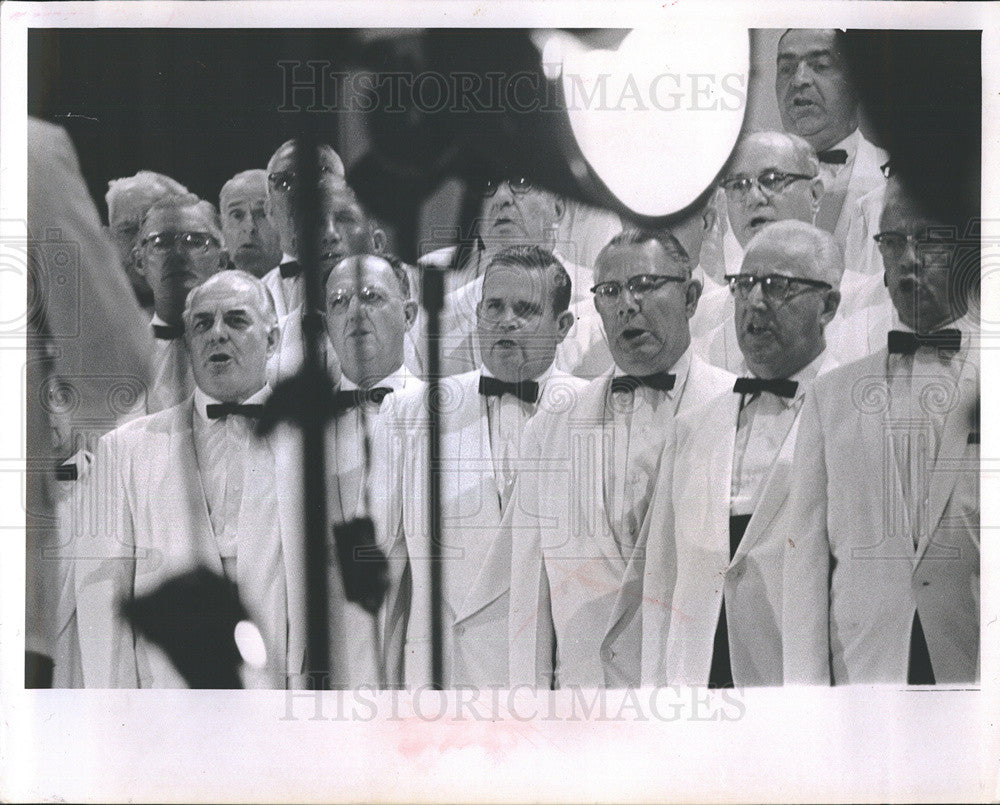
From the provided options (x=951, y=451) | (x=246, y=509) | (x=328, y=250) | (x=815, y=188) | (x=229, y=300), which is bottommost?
(x=246, y=509)

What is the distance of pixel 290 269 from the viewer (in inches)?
81.9

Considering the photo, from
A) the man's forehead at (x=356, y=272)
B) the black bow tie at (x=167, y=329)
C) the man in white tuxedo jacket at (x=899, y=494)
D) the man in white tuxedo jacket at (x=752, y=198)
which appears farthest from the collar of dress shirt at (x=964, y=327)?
the black bow tie at (x=167, y=329)

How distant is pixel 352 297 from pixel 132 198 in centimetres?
53

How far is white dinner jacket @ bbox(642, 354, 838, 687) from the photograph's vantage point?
2.05 meters

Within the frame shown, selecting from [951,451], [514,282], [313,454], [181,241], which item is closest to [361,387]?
[313,454]

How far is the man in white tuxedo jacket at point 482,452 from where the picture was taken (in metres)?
2.07

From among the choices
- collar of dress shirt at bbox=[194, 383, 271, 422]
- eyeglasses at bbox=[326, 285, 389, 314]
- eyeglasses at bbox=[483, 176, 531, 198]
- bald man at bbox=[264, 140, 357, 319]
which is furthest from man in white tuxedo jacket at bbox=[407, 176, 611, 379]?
collar of dress shirt at bbox=[194, 383, 271, 422]

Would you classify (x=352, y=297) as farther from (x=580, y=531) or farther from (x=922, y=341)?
(x=922, y=341)

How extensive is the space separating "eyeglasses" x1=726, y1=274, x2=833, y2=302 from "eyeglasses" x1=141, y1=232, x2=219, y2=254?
3.78 ft

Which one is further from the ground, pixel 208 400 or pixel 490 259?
pixel 490 259

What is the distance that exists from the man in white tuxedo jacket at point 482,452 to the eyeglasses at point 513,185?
4.9 inches

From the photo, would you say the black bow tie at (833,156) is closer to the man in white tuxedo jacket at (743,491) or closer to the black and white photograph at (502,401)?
the black and white photograph at (502,401)

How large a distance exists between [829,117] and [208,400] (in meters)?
1.51

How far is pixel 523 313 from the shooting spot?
2.07 meters
